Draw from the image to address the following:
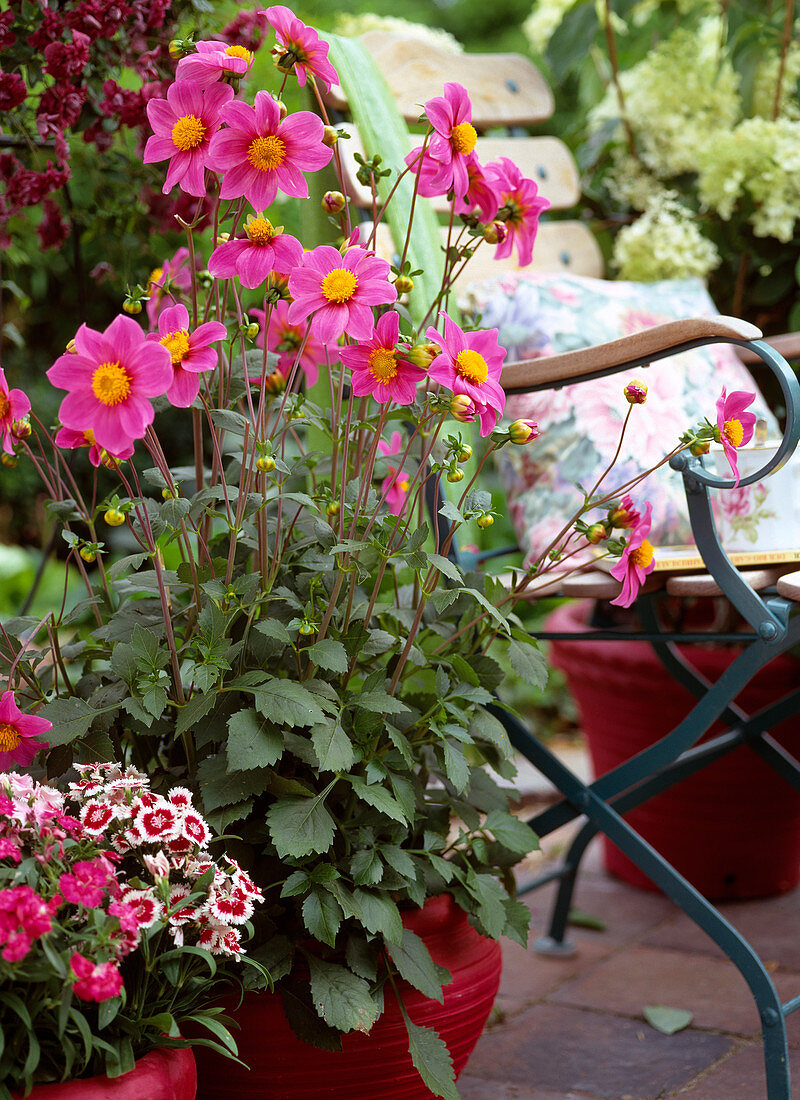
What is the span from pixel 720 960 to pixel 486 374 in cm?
122

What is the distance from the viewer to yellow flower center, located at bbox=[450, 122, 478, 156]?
3.59ft

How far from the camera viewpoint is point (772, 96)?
2227mm

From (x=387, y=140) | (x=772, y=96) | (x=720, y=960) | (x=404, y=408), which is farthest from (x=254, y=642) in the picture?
(x=772, y=96)

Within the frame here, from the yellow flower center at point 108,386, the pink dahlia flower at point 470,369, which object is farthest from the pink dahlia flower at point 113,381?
the pink dahlia flower at point 470,369

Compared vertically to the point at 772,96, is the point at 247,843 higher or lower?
lower

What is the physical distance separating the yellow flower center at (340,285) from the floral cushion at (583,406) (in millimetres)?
578

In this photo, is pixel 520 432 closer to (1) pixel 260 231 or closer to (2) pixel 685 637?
(1) pixel 260 231

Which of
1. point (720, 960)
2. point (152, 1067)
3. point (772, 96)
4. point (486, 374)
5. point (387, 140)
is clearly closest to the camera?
point (152, 1067)

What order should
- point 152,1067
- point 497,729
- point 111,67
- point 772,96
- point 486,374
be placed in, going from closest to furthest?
1. point 152,1067
2. point 486,374
3. point 497,729
4. point 111,67
5. point 772,96

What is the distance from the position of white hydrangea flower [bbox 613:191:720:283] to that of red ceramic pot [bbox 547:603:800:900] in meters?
0.68

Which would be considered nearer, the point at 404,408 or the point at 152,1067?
the point at 152,1067

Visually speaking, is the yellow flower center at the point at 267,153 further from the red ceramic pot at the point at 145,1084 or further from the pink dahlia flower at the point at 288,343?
the red ceramic pot at the point at 145,1084

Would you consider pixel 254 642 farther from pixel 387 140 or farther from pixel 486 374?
pixel 387 140

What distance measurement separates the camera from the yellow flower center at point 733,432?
1.11 m
